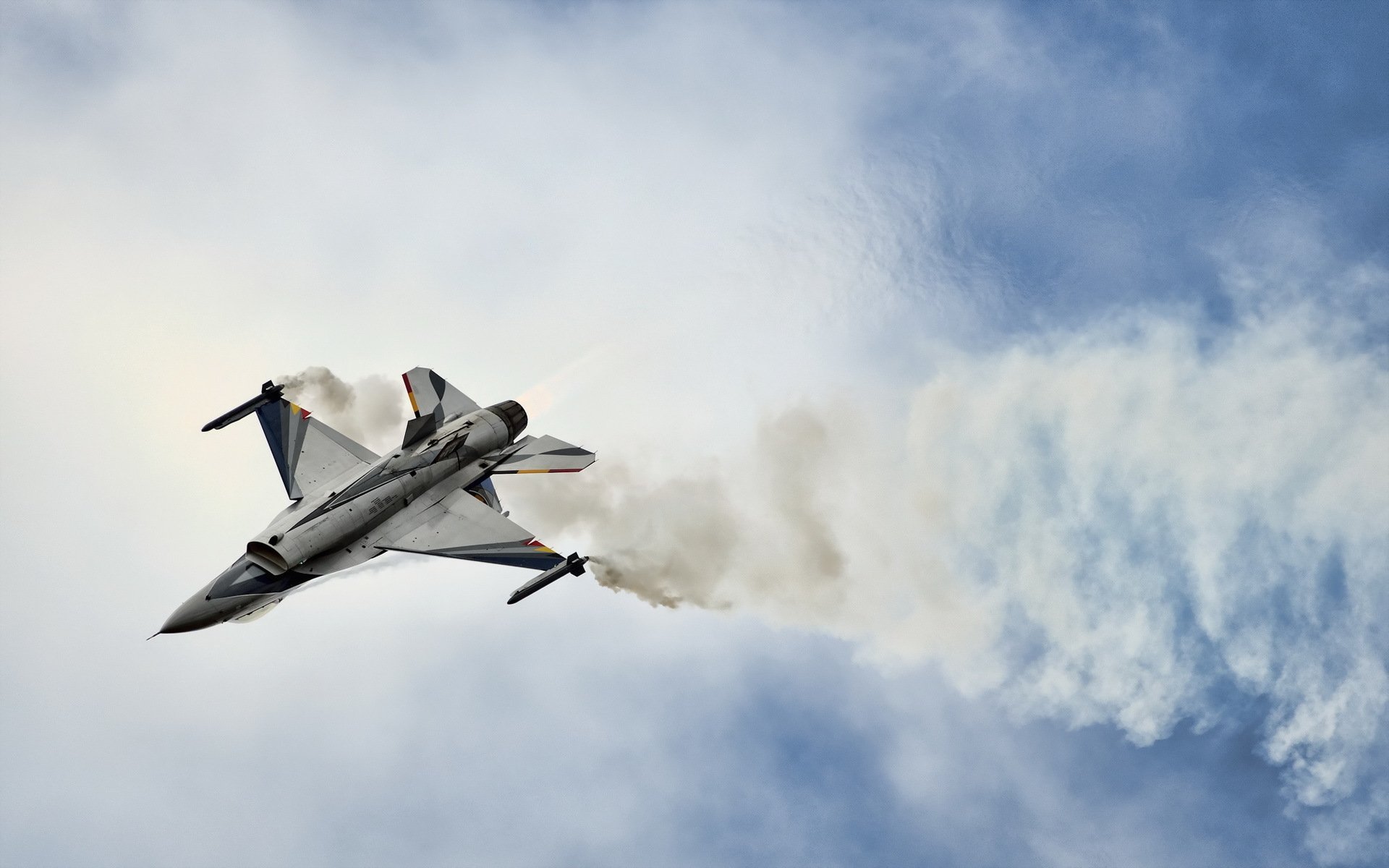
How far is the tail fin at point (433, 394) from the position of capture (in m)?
60.9

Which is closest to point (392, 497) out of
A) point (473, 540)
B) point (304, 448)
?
point (473, 540)

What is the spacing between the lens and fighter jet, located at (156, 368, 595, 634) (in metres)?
49.2

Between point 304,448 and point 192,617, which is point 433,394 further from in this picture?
point 192,617

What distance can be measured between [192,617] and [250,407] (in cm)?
1416

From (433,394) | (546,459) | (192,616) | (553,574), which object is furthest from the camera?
(433,394)

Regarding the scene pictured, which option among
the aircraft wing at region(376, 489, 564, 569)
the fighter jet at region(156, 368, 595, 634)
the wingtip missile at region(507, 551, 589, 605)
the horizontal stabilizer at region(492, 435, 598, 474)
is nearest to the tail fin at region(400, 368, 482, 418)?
the fighter jet at region(156, 368, 595, 634)

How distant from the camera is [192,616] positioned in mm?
47781

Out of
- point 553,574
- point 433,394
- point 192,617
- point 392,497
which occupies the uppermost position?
point 433,394

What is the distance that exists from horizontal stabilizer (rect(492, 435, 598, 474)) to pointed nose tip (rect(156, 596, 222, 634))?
1582cm

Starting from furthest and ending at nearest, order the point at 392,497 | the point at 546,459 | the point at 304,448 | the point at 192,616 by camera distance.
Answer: the point at 546,459 → the point at 304,448 → the point at 392,497 → the point at 192,616

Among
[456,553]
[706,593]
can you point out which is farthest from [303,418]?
[706,593]

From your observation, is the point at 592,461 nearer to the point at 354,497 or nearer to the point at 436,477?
the point at 436,477

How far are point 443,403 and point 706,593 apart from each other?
17844mm

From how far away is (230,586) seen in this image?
4859 centimetres
